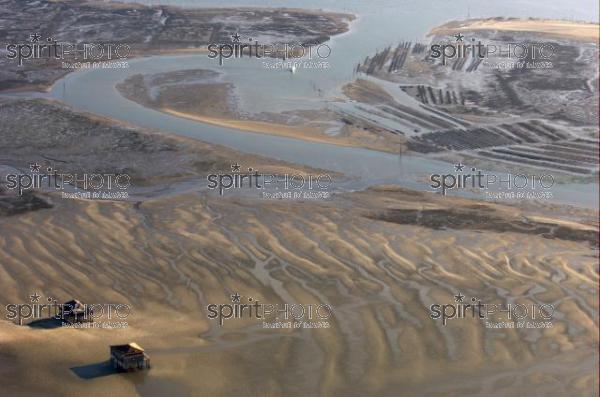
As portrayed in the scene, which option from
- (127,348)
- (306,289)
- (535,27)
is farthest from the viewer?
(535,27)

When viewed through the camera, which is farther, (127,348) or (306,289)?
(306,289)

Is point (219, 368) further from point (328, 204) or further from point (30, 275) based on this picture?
point (328, 204)

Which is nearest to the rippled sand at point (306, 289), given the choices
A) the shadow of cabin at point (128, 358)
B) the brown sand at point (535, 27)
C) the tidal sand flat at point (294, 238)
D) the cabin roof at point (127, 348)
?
the tidal sand flat at point (294, 238)

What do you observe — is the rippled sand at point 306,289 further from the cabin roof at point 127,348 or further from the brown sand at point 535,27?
the brown sand at point 535,27

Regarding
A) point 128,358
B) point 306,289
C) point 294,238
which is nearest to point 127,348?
point 128,358

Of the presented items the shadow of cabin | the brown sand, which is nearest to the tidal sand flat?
the shadow of cabin

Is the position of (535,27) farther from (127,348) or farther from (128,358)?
(128,358)

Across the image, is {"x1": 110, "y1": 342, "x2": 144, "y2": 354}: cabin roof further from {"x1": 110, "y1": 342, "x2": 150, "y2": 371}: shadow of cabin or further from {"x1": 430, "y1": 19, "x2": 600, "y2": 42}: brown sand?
{"x1": 430, "y1": 19, "x2": 600, "y2": 42}: brown sand

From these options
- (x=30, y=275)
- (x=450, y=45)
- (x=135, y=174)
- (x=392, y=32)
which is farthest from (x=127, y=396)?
(x=392, y=32)
